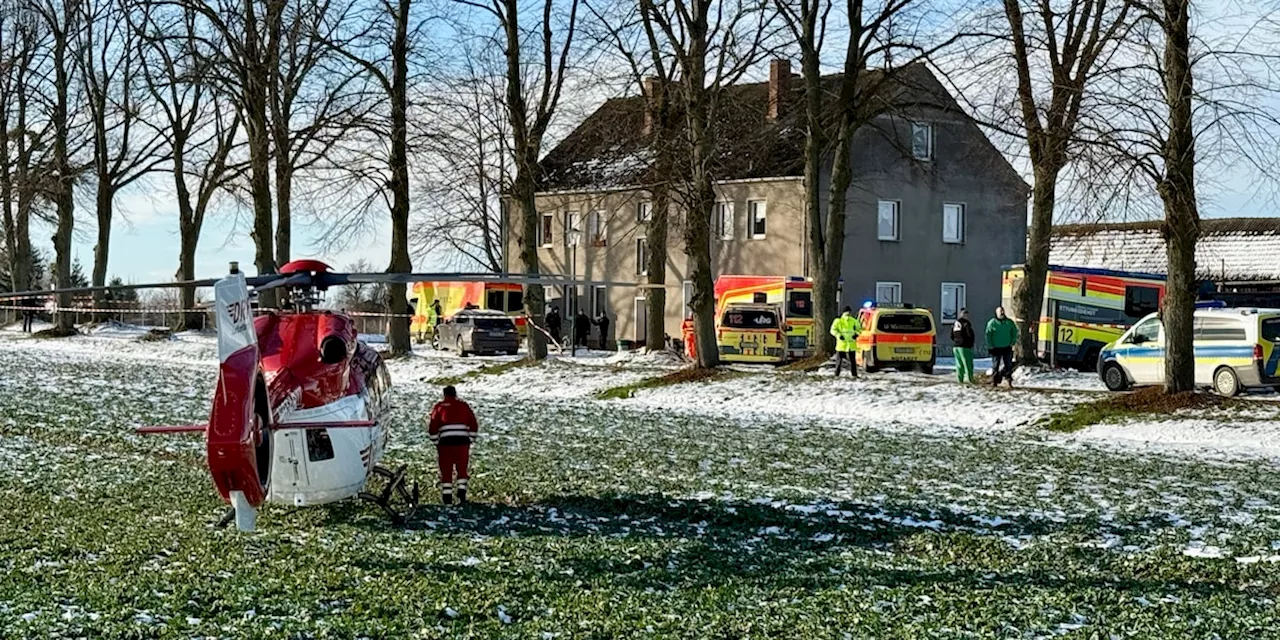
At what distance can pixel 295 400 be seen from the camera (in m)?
13.4

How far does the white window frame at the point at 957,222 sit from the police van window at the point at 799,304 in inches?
637

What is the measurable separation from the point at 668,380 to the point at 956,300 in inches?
1040

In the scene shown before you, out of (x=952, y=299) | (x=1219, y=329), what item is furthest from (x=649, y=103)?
(x=952, y=299)

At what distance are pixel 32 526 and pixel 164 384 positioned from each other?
72.4 ft

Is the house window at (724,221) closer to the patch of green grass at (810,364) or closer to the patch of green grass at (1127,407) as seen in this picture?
the patch of green grass at (810,364)

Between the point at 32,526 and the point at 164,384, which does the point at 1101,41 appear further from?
the point at 32,526

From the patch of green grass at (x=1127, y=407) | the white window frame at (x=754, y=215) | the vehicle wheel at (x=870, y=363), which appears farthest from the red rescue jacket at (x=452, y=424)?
the white window frame at (x=754, y=215)

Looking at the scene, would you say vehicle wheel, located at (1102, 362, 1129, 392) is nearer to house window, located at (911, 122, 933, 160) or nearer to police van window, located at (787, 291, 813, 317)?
police van window, located at (787, 291, 813, 317)

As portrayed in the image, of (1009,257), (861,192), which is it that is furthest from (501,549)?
(1009,257)

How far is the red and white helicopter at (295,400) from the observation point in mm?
11023

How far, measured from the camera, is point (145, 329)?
60.8 meters

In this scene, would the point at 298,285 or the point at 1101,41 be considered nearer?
the point at 298,285

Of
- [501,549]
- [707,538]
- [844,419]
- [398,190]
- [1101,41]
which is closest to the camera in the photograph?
[501,549]

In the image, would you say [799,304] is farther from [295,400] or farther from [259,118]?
[295,400]
